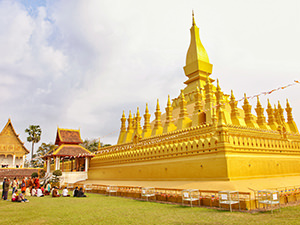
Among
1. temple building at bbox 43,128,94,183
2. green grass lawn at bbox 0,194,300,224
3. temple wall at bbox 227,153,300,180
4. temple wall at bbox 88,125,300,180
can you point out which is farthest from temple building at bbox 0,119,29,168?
temple wall at bbox 227,153,300,180

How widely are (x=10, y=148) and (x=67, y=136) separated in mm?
15358

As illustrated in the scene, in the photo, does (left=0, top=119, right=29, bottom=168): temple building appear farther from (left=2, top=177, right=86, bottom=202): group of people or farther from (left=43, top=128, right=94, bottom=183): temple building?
(left=2, top=177, right=86, bottom=202): group of people

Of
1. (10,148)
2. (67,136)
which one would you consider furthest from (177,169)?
(10,148)

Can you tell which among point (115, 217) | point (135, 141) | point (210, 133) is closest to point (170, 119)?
point (135, 141)

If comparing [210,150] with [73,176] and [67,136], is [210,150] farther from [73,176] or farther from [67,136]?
[67,136]

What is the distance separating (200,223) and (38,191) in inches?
486

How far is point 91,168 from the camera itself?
2389cm

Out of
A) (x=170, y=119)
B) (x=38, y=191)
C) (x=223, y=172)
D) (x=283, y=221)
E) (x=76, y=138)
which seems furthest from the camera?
(x=76, y=138)

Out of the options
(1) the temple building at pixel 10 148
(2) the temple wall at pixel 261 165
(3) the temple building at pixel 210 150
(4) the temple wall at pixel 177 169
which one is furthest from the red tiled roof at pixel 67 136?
(2) the temple wall at pixel 261 165

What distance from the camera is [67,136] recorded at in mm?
25328

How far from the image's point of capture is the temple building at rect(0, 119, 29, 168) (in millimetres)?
34812

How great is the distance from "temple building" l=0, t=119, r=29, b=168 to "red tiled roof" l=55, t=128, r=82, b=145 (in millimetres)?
13671

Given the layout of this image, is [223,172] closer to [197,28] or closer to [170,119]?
[170,119]

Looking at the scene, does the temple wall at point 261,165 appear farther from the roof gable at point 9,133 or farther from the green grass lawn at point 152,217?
the roof gable at point 9,133
